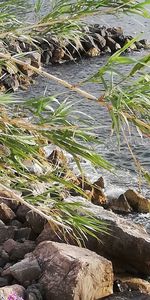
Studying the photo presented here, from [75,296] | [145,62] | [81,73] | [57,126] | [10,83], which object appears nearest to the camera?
[145,62]

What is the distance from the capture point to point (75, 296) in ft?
16.1

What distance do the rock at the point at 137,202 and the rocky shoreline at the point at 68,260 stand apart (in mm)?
2087

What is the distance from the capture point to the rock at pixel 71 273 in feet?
16.2

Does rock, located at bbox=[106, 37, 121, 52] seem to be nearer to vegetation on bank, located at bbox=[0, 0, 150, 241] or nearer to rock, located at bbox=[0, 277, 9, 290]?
rock, located at bbox=[0, 277, 9, 290]

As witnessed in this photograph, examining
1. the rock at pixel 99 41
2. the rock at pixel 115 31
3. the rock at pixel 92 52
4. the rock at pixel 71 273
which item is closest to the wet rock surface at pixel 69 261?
the rock at pixel 71 273

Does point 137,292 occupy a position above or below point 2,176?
below

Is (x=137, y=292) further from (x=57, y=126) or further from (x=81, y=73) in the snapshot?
(x=81, y=73)

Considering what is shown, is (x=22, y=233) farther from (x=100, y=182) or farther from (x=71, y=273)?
(x=100, y=182)

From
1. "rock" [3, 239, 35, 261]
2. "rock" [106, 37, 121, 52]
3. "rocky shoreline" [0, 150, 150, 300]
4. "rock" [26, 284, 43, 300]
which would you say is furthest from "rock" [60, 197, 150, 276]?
"rock" [106, 37, 121, 52]

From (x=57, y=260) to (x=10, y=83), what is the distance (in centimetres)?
1092

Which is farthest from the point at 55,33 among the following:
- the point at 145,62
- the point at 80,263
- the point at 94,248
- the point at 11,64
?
the point at 94,248

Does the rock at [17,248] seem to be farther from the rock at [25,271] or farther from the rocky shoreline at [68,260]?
the rock at [25,271]

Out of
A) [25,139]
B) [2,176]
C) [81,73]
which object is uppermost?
[25,139]

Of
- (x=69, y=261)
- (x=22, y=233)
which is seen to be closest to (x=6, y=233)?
(x=22, y=233)
